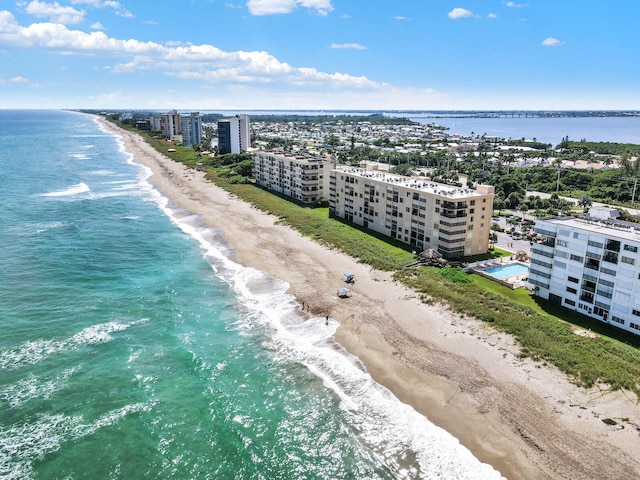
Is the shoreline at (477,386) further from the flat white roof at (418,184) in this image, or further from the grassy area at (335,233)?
the flat white roof at (418,184)

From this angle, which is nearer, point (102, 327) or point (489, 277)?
point (102, 327)

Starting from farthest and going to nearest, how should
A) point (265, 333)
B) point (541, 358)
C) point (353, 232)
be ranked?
point (353, 232), point (265, 333), point (541, 358)

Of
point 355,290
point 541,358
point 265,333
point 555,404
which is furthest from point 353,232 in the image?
point 555,404

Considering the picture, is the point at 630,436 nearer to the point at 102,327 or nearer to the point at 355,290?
the point at 355,290

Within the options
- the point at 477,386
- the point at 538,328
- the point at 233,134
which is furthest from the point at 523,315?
the point at 233,134

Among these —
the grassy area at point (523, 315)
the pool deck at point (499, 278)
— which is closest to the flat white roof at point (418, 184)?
the grassy area at point (523, 315)

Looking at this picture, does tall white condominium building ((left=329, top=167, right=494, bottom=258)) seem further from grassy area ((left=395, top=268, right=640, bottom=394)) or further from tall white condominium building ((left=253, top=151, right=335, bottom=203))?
tall white condominium building ((left=253, top=151, right=335, bottom=203))

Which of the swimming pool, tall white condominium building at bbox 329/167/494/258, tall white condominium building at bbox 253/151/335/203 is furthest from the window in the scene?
tall white condominium building at bbox 253/151/335/203
